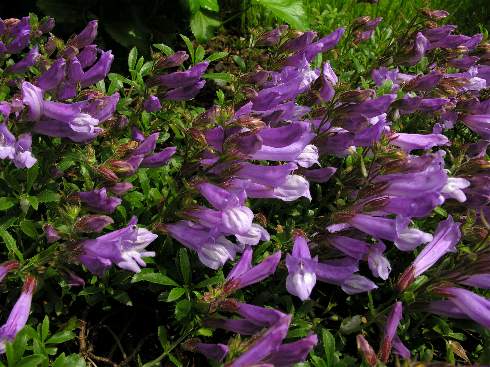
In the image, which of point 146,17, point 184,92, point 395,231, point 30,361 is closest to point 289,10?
point 146,17

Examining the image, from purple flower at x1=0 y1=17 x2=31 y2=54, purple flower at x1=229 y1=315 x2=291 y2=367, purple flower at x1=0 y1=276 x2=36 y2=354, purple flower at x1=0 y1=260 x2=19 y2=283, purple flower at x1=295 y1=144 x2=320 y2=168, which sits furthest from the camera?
purple flower at x1=0 y1=17 x2=31 y2=54

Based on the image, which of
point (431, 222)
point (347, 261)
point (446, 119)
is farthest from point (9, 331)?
point (446, 119)

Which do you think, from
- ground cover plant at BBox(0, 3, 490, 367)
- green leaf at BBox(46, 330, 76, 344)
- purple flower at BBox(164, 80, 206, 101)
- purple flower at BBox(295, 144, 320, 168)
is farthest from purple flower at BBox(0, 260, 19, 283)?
purple flower at BBox(295, 144, 320, 168)

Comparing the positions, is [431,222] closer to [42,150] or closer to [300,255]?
[300,255]

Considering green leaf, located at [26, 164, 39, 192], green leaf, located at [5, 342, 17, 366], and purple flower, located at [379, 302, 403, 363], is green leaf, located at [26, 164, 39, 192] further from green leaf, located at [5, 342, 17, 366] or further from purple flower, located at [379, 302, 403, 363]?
purple flower, located at [379, 302, 403, 363]

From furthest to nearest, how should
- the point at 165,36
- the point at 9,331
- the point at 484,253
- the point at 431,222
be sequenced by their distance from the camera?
1. the point at 165,36
2. the point at 431,222
3. the point at 484,253
4. the point at 9,331

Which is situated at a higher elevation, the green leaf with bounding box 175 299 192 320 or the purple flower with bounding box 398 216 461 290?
the purple flower with bounding box 398 216 461 290
